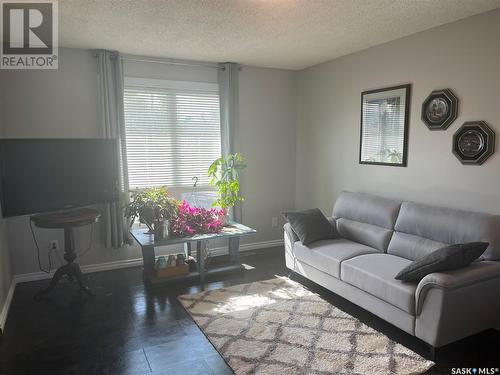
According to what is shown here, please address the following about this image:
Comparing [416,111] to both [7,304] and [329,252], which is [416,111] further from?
[7,304]

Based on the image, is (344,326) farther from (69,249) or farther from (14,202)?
(14,202)

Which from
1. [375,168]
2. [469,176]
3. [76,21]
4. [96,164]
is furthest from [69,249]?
[469,176]

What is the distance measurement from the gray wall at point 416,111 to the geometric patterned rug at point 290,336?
1.42m

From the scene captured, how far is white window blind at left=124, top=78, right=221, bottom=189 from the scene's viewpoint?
14.3ft

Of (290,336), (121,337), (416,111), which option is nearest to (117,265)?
(121,337)

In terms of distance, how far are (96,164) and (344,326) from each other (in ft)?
9.34

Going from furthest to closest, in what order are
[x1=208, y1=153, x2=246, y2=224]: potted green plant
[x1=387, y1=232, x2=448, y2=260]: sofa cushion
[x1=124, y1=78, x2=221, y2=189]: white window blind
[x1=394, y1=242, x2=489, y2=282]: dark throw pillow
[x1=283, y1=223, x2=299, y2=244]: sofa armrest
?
Result: [x1=208, y1=153, x2=246, y2=224]: potted green plant < [x1=124, y1=78, x2=221, y2=189]: white window blind < [x1=283, y1=223, x2=299, y2=244]: sofa armrest < [x1=387, y1=232, x2=448, y2=260]: sofa cushion < [x1=394, y1=242, x2=489, y2=282]: dark throw pillow

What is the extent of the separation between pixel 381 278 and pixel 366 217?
1.07 metres

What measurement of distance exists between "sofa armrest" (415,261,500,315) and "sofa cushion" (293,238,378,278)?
0.85 m

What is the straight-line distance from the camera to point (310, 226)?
3.81 metres

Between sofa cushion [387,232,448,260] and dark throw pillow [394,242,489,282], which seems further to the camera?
sofa cushion [387,232,448,260]

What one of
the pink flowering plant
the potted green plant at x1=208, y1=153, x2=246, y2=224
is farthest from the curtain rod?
the pink flowering plant

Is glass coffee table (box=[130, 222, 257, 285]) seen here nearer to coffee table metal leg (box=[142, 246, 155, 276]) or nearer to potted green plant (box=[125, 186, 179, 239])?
coffee table metal leg (box=[142, 246, 155, 276])

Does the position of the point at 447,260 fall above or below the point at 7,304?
above
